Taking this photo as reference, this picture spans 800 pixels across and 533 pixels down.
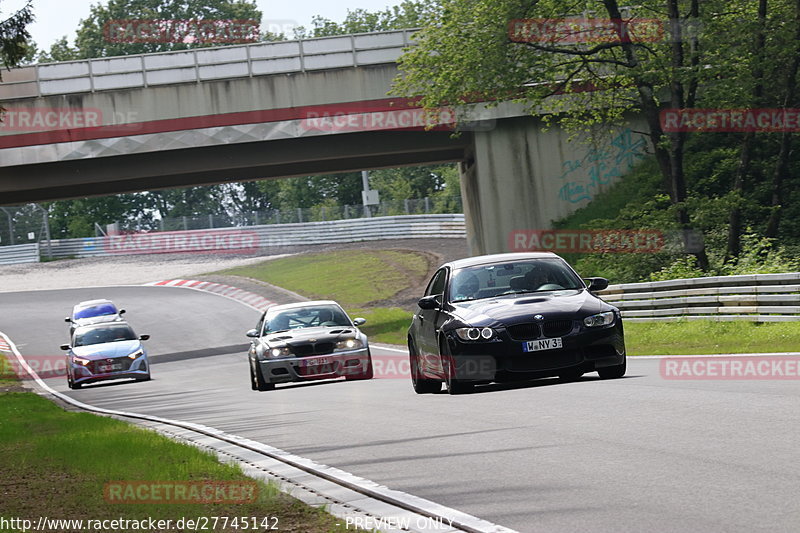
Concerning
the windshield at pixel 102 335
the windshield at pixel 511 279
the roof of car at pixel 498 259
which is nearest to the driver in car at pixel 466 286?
the windshield at pixel 511 279

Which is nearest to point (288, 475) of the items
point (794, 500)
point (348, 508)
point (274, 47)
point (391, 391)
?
point (348, 508)

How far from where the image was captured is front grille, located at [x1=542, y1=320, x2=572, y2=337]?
12.5 m

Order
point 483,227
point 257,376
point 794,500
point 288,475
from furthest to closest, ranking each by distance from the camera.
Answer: point 483,227 → point 257,376 → point 288,475 → point 794,500

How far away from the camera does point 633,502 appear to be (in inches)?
269

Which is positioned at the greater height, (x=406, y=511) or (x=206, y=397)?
(x=406, y=511)

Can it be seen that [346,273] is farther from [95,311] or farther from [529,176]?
[529,176]

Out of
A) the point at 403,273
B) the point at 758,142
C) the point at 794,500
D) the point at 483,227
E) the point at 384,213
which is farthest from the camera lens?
the point at 384,213

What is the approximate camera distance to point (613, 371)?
44.9ft

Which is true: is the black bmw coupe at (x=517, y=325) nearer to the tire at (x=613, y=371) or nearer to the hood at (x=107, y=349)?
the tire at (x=613, y=371)

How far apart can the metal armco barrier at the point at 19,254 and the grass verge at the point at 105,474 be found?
68.6 metres

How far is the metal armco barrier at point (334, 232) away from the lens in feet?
232

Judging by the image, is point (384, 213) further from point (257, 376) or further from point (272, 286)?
point (257, 376)

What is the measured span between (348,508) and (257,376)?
488 inches

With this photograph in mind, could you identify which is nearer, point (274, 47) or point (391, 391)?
point (391, 391)
